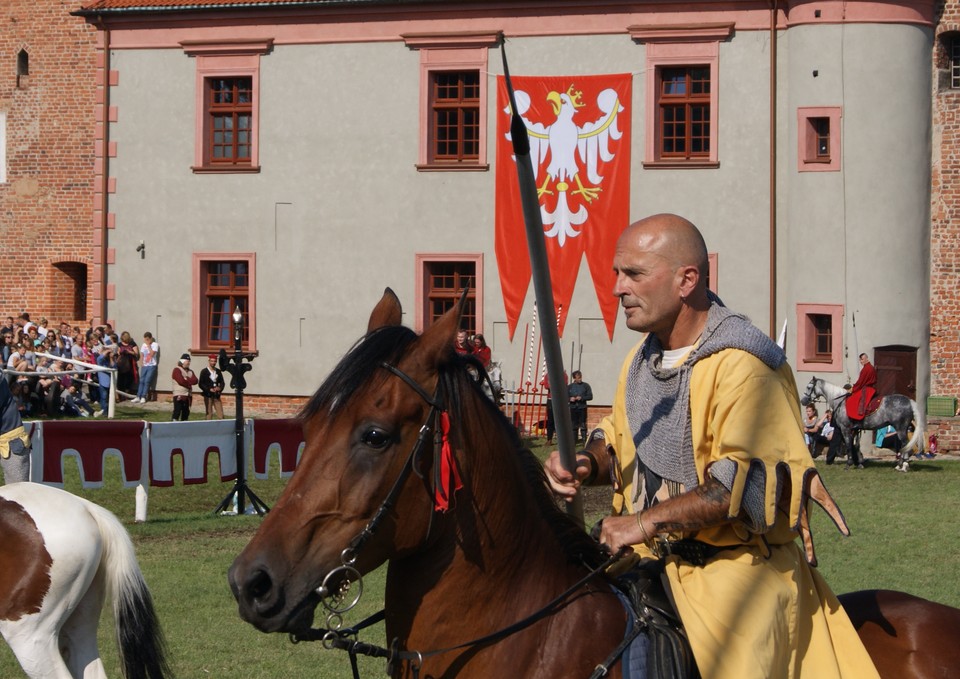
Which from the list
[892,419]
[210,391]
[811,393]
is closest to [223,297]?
[210,391]

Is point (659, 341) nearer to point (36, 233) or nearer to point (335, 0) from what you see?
point (335, 0)

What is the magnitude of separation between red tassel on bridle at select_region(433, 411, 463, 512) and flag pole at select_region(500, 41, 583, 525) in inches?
12.7

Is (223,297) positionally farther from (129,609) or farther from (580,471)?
(580,471)

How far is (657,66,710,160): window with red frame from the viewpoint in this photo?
29.4m

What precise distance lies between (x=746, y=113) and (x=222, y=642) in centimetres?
2213

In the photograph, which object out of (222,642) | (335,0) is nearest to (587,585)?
(222,642)

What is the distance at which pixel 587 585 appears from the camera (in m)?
3.88

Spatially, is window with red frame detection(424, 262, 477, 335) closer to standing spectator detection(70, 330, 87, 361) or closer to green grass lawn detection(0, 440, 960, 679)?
standing spectator detection(70, 330, 87, 361)

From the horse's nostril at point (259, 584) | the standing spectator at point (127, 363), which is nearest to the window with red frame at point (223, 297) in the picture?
the standing spectator at point (127, 363)

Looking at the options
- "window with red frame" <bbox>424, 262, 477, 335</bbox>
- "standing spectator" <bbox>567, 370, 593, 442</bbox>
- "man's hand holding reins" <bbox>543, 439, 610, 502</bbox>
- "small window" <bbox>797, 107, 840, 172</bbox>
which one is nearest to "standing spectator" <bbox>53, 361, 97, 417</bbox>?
"window with red frame" <bbox>424, 262, 477, 335</bbox>

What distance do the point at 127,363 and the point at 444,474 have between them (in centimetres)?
2839

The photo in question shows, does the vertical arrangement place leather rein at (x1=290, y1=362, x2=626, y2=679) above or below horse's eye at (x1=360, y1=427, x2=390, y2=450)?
below

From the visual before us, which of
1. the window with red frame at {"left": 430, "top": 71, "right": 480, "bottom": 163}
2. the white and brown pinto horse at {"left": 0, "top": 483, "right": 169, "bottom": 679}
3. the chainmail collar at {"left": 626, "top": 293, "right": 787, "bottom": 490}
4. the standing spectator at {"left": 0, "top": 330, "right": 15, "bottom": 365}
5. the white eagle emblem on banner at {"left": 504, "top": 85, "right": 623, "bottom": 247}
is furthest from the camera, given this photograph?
the window with red frame at {"left": 430, "top": 71, "right": 480, "bottom": 163}

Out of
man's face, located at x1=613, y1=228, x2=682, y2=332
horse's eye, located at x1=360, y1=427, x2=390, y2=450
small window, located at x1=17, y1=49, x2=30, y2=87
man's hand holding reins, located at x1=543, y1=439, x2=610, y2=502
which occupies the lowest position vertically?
man's hand holding reins, located at x1=543, y1=439, x2=610, y2=502
